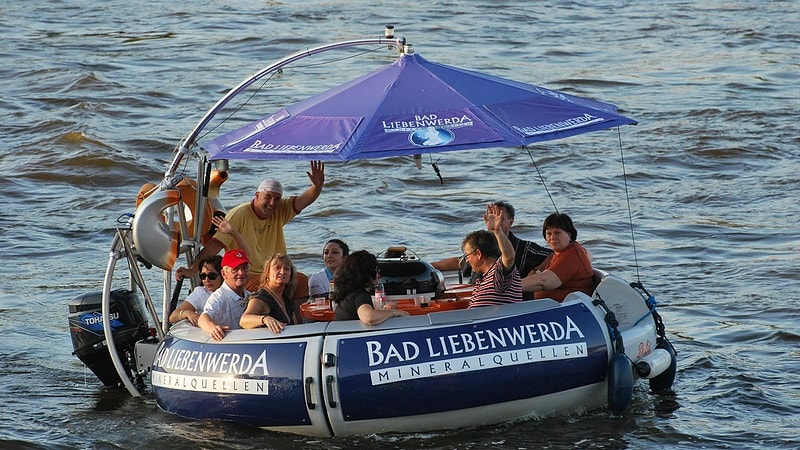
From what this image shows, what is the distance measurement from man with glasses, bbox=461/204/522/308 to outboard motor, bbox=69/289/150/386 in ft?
7.95

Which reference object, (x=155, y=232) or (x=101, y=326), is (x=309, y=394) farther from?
(x=101, y=326)

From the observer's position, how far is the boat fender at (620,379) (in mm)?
8227

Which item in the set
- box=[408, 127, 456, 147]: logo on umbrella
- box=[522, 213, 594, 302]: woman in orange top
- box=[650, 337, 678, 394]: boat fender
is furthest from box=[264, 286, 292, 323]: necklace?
box=[650, 337, 678, 394]: boat fender

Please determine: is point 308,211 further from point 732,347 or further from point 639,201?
point 732,347

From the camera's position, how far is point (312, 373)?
7.96 m

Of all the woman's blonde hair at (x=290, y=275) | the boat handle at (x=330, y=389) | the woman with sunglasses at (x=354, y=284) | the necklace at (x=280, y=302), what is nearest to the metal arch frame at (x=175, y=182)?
the woman's blonde hair at (x=290, y=275)

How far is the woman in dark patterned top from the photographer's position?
835cm

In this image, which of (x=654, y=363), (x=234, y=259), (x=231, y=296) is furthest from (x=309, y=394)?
(x=654, y=363)

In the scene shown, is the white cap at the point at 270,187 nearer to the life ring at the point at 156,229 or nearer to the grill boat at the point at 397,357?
the life ring at the point at 156,229

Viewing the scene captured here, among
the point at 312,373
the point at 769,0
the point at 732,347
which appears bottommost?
the point at 732,347

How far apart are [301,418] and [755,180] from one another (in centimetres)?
1026

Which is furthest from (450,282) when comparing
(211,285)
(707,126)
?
(707,126)

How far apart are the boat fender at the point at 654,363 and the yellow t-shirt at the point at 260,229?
2844mm

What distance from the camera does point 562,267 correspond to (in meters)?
8.98
